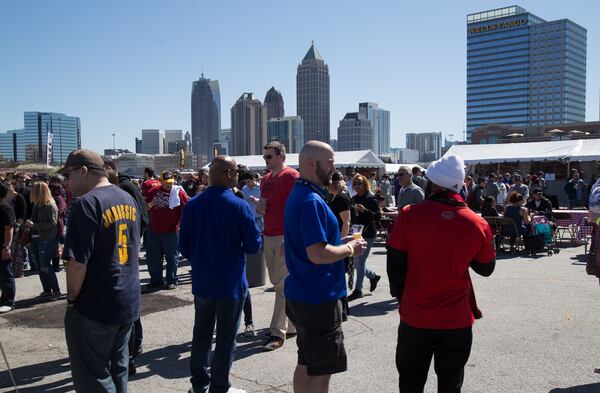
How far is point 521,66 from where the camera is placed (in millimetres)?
→ 169000

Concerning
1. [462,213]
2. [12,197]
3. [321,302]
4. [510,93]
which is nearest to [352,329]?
[321,302]

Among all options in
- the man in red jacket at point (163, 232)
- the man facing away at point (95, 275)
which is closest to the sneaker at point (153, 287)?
the man in red jacket at point (163, 232)

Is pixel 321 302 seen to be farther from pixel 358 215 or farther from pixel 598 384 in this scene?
pixel 358 215

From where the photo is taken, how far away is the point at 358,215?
7.62 m

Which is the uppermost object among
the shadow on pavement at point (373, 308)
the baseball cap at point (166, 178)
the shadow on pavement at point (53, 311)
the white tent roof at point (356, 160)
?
the white tent roof at point (356, 160)

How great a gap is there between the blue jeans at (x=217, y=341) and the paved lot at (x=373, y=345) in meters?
0.48

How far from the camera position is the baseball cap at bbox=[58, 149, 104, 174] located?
316 centimetres

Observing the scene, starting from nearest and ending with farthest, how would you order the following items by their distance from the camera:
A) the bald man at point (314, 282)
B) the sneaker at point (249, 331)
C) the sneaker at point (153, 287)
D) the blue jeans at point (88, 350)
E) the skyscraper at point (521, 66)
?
the blue jeans at point (88, 350)
the bald man at point (314, 282)
the sneaker at point (249, 331)
the sneaker at point (153, 287)
the skyscraper at point (521, 66)

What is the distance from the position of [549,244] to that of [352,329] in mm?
7497

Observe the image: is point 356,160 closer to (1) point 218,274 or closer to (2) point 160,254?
(2) point 160,254

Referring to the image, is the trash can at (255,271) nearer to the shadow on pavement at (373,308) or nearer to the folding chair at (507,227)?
the shadow on pavement at (373,308)

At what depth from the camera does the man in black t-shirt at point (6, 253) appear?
21.9 feet

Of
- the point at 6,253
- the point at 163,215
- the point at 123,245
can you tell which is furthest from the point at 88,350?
the point at 163,215

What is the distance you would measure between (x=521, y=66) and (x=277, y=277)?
182 meters
